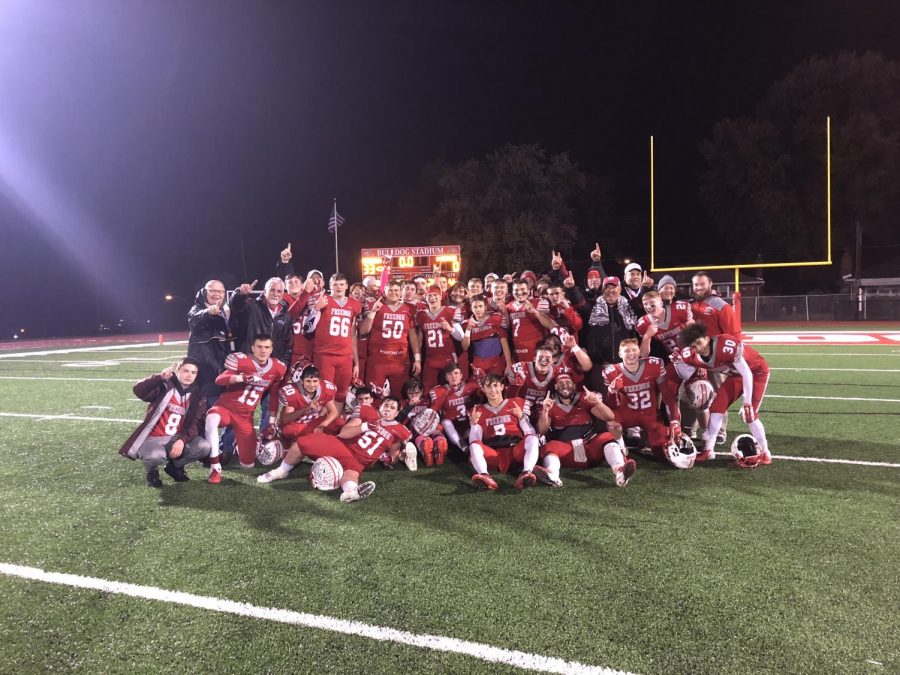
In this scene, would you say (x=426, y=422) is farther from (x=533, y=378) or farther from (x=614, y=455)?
(x=614, y=455)

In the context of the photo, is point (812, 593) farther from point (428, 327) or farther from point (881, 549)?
point (428, 327)

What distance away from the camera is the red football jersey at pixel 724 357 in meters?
5.11

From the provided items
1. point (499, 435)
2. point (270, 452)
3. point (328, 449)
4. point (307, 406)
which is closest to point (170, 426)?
point (270, 452)

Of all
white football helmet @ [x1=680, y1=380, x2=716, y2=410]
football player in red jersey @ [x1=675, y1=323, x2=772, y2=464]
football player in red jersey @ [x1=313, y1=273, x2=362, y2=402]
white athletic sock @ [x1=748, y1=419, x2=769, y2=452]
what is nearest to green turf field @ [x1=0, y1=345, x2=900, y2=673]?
white athletic sock @ [x1=748, y1=419, x2=769, y2=452]

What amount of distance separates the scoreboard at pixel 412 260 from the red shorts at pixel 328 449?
15843mm

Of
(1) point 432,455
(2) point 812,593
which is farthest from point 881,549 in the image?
(1) point 432,455

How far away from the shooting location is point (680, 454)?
15.9 ft

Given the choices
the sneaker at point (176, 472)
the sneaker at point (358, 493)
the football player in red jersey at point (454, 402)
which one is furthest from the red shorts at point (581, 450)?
the sneaker at point (176, 472)

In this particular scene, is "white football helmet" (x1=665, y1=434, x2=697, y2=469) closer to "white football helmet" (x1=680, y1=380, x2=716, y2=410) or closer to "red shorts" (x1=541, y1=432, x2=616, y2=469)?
"white football helmet" (x1=680, y1=380, x2=716, y2=410)

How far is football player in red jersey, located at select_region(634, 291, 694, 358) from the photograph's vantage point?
554cm

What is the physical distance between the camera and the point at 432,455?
17.1 feet

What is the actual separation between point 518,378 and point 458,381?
0.60 meters

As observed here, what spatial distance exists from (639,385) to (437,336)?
2186 mm

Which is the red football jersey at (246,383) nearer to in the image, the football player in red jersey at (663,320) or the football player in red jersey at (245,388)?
the football player in red jersey at (245,388)
